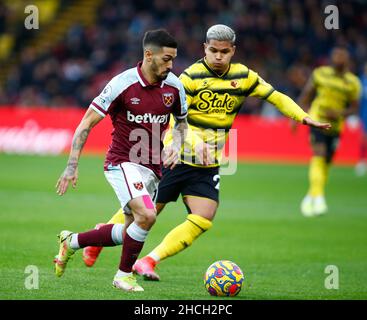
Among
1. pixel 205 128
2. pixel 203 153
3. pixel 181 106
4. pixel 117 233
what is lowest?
pixel 117 233

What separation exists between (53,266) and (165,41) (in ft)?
9.20

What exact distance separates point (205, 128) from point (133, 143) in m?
1.40

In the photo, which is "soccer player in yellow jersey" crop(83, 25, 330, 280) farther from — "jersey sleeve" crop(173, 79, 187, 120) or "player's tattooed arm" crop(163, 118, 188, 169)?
"jersey sleeve" crop(173, 79, 187, 120)

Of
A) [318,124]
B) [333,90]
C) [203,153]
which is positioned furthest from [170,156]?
[333,90]

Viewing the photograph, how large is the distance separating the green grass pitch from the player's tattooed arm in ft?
3.79

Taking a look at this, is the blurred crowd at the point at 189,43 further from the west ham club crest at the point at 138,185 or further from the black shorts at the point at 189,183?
the west ham club crest at the point at 138,185

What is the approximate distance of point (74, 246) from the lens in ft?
26.9

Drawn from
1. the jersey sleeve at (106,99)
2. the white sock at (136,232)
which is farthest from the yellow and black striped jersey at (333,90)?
the white sock at (136,232)

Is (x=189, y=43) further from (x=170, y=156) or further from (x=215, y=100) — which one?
(x=170, y=156)

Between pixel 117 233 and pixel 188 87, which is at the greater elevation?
pixel 188 87

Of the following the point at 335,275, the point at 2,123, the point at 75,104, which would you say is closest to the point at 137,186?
the point at 335,275

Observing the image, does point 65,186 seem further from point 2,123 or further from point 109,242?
point 2,123

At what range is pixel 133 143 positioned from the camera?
7961 mm

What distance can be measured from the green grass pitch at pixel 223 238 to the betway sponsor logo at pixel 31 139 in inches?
149
